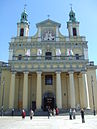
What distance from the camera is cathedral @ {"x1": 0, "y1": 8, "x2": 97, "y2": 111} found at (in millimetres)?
33688

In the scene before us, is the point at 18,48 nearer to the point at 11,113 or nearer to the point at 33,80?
the point at 33,80

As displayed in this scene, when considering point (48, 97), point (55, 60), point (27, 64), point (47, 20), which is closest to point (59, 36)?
point (47, 20)

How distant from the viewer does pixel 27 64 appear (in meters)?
35.1

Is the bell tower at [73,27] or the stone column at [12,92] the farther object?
the bell tower at [73,27]

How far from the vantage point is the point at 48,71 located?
114 ft

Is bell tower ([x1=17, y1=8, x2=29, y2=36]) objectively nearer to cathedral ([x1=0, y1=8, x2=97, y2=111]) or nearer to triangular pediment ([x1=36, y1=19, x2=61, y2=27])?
cathedral ([x1=0, y1=8, x2=97, y2=111])

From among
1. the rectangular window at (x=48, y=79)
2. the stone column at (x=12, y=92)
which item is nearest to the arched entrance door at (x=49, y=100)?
the rectangular window at (x=48, y=79)

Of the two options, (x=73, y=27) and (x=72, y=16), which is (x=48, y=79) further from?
(x=72, y=16)

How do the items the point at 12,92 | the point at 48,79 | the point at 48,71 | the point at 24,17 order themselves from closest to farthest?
the point at 12,92, the point at 48,71, the point at 48,79, the point at 24,17

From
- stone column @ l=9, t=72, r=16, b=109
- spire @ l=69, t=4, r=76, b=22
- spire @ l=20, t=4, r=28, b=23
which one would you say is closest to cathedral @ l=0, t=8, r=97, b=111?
stone column @ l=9, t=72, r=16, b=109

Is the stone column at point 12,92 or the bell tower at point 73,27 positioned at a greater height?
the bell tower at point 73,27

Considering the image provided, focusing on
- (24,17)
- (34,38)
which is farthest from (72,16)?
(34,38)

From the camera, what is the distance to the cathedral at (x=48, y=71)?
3369 cm

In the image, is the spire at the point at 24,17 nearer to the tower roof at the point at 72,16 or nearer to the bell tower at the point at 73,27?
the bell tower at the point at 73,27
